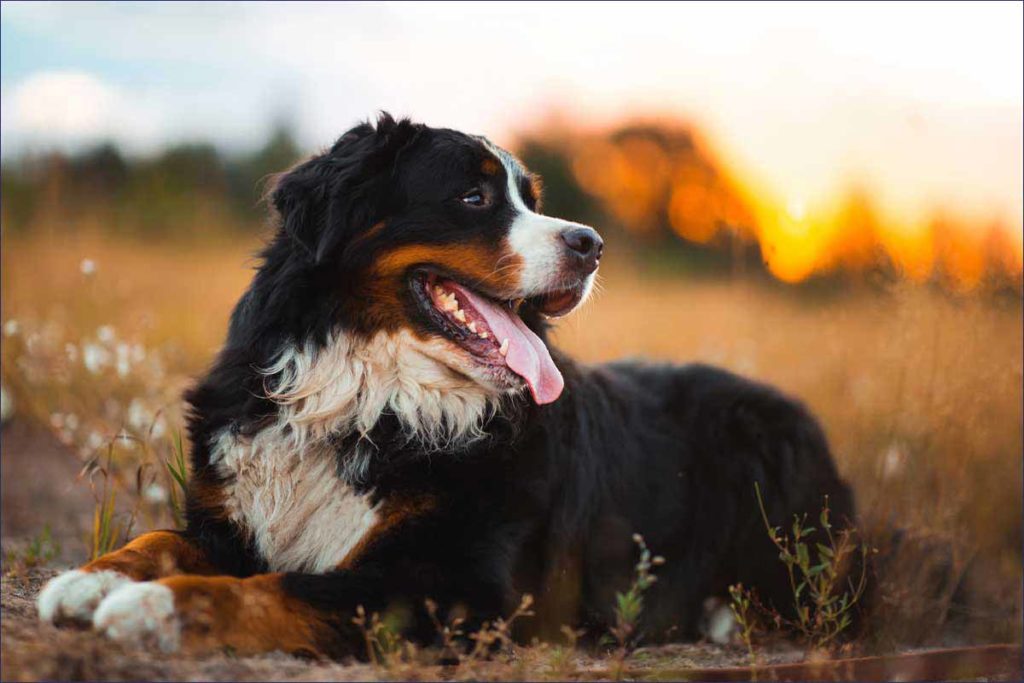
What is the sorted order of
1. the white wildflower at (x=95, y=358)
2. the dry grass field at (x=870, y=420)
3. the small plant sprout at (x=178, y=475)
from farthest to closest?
1. the white wildflower at (x=95, y=358)
2. the dry grass field at (x=870, y=420)
3. the small plant sprout at (x=178, y=475)

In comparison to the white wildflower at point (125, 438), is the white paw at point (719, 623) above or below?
below

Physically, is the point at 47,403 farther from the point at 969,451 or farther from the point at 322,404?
the point at 969,451

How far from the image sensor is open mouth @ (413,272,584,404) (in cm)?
370

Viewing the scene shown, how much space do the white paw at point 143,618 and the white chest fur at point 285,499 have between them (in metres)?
0.82

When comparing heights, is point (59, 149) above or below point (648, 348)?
above

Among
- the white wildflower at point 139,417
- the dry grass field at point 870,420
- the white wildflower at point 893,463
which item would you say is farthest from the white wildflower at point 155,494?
→ the white wildflower at point 893,463

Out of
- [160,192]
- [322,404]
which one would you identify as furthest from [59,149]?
[322,404]

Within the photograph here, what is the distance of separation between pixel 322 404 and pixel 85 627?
42.1 inches

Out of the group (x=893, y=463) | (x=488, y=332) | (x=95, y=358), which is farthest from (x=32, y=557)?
(x=893, y=463)

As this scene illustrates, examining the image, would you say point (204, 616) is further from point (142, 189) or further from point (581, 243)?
point (142, 189)

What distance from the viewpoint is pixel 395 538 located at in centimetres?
336

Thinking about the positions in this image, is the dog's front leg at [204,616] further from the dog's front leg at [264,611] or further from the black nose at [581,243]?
the black nose at [581,243]

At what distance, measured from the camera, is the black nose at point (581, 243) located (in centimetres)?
376

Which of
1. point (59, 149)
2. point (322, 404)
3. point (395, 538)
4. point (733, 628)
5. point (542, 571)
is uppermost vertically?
point (59, 149)
